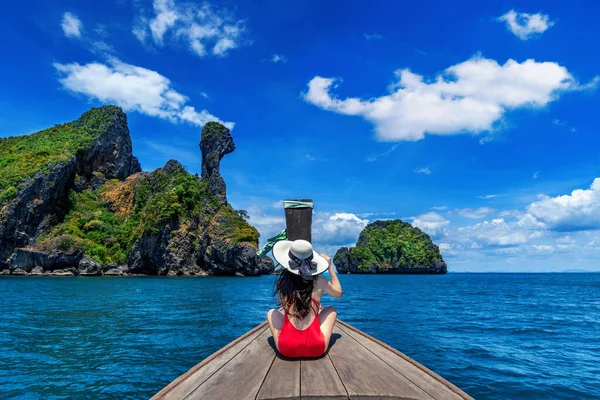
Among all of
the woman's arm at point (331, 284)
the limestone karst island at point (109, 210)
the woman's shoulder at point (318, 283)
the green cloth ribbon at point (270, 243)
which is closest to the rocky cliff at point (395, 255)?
the limestone karst island at point (109, 210)

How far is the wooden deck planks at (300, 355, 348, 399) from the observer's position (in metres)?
3.36

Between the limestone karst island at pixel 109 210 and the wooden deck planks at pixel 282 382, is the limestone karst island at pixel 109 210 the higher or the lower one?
the higher one

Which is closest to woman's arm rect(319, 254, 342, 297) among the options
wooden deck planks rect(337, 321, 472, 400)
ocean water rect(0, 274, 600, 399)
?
wooden deck planks rect(337, 321, 472, 400)

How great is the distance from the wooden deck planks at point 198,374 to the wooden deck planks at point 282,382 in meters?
0.73

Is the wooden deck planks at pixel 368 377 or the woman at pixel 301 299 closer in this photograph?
the wooden deck planks at pixel 368 377

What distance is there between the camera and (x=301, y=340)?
175 inches

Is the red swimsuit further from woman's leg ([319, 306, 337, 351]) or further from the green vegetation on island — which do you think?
the green vegetation on island

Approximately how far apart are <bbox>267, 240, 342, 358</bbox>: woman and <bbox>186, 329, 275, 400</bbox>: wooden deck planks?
389 millimetres

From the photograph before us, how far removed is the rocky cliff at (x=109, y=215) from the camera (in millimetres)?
70188

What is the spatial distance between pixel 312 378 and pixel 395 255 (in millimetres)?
148701

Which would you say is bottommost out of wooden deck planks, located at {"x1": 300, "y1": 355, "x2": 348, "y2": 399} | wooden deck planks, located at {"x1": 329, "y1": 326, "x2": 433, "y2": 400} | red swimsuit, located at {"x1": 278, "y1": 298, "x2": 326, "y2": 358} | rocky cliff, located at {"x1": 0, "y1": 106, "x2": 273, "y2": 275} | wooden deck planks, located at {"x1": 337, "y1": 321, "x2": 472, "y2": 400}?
wooden deck planks, located at {"x1": 337, "y1": 321, "x2": 472, "y2": 400}

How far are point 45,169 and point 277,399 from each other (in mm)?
90404

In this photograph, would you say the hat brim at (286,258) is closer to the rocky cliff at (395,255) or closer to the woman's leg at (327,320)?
the woman's leg at (327,320)

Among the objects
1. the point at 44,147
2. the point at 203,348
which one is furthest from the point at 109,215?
the point at 203,348
